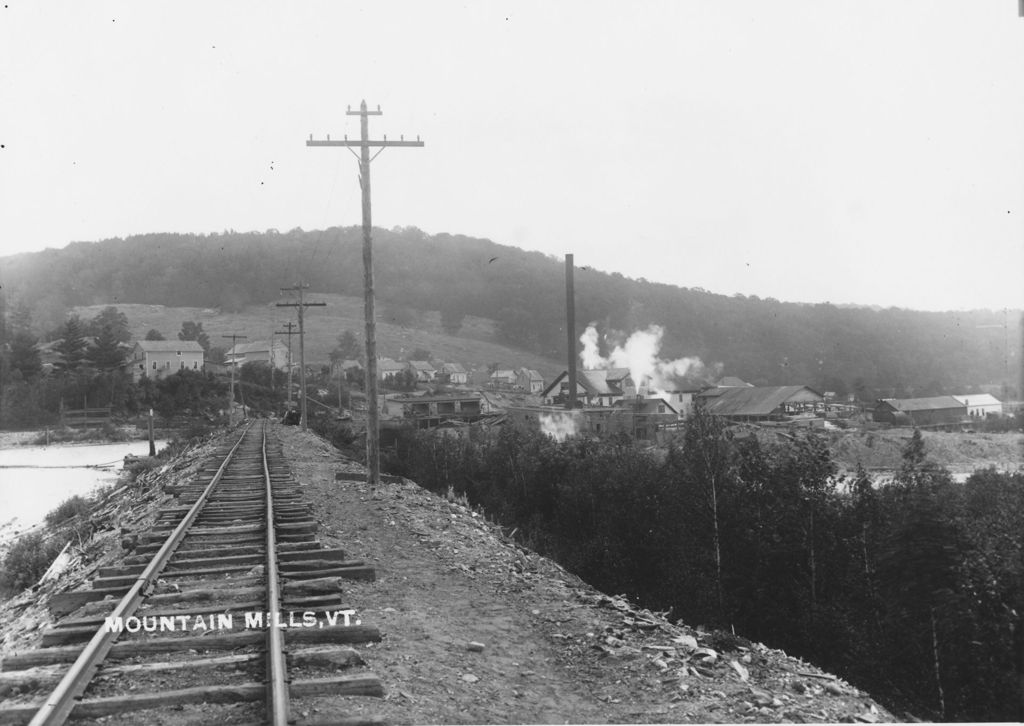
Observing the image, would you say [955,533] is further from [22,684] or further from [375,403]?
[22,684]

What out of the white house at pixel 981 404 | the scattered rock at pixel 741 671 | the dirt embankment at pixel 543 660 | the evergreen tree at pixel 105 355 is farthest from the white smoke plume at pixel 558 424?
the evergreen tree at pixel 105 355

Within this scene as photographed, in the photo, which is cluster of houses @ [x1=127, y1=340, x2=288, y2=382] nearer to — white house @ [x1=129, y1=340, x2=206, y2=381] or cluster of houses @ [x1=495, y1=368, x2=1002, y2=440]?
white house @ [x1=129, y1=340, x2=206, y2=381]

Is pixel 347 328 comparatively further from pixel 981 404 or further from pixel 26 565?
pixel 26 565

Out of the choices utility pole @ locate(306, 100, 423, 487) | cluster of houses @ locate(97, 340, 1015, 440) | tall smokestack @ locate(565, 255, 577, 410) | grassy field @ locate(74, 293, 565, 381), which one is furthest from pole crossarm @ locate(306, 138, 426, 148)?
grassy field @ locate(74, 293, 565, 381)

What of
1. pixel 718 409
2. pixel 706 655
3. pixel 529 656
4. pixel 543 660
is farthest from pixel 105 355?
pixel 706 655

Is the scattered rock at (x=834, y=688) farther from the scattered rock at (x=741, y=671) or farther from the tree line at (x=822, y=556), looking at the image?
the tree line at (x=822, y=556)

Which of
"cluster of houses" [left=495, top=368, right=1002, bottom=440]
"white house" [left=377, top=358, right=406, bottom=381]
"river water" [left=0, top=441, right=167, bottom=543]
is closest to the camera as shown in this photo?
"river water" [left=0, top=441, right=167, bottom=543]
